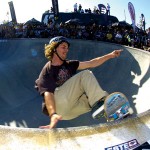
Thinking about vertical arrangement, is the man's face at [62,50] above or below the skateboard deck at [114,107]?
above

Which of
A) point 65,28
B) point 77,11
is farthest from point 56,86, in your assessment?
point 77,11

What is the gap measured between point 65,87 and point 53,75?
0.94ft

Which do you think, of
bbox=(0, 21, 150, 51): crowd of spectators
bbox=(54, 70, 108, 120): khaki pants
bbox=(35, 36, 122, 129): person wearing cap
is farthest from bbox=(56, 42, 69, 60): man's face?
bbox=(0, 21, 150, 51): crowd of spectators

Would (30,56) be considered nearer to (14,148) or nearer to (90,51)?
(90,51)

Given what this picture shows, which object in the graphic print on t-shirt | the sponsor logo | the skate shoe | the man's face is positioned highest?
the man's face

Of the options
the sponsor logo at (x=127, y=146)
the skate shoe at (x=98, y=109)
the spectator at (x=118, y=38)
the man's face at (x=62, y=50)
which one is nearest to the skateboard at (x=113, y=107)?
the skate shoe at (x=98, y=109)

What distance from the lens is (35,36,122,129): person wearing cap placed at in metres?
3.71

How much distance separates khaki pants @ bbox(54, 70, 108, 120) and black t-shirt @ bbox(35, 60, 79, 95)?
0.15 meters

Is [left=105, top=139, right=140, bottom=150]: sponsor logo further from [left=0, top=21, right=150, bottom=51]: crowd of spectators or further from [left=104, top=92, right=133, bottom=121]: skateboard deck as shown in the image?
[left=0, top=21, right=150, bottom=51]: crowd of spectators

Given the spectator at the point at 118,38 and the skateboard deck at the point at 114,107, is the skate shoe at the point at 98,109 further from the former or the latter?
the spectator at the point at 118,38

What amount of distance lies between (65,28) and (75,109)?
15010 mm

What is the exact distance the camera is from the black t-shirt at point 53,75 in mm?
3922

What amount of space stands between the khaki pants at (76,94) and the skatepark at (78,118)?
0.59 metres

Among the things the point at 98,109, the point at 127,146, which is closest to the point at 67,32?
the point at 98,109
